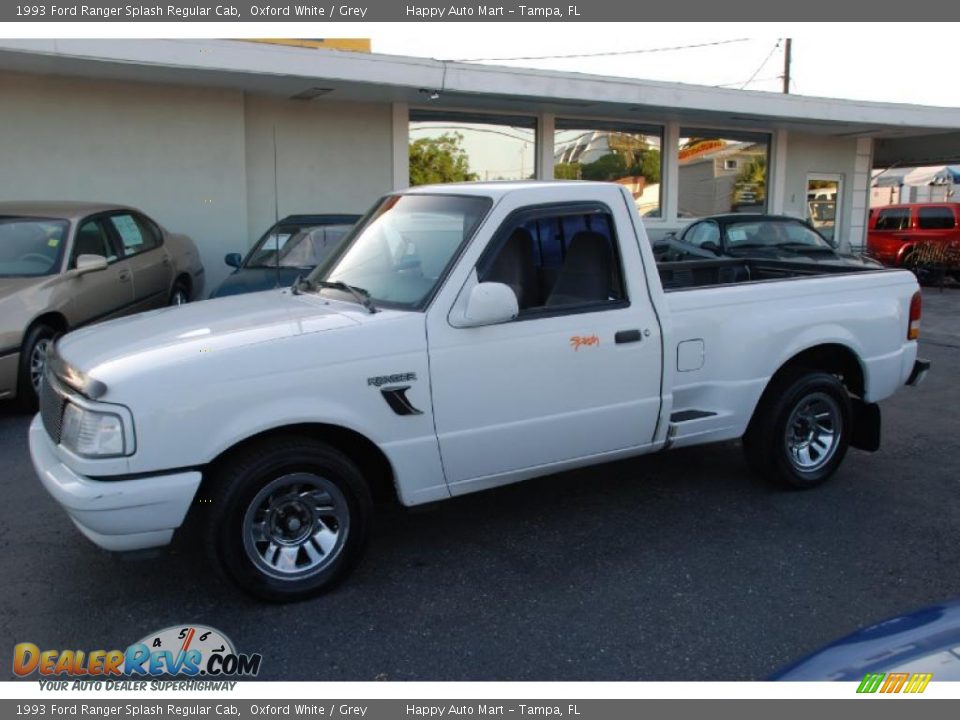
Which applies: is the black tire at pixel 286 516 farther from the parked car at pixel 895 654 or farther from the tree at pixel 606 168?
the tree at pixel 606 168

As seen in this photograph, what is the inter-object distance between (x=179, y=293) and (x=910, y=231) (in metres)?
16.7

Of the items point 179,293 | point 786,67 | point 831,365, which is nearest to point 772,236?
point 831,365

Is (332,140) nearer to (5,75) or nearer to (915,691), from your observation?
(5,75)

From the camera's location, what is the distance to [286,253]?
29.4 feet

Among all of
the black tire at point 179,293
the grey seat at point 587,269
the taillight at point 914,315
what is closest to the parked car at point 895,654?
the grey seat at point 587,269

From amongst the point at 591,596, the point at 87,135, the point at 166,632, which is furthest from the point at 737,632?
the point at 87,135

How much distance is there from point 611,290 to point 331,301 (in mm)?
1475

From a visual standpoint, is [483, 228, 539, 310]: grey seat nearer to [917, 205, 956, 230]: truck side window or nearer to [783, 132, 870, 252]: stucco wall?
[783, 132, 870, 252]: stucco wall

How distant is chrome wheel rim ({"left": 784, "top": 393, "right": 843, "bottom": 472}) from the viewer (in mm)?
5207

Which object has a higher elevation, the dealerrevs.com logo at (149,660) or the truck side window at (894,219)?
the truck side window at (894,219)

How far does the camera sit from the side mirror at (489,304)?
3.84 m

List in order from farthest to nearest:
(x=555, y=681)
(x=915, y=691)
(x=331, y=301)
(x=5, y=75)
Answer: (x=5, y=75) → (x=331, y=301) → (x=555, y=681) → (x=915, y=691)

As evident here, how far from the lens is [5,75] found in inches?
427

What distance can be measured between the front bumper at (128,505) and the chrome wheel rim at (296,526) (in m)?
0.30
